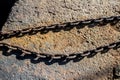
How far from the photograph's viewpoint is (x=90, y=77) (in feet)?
6.03

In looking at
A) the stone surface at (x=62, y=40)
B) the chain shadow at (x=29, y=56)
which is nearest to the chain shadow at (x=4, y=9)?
the stone surface at (x=62, y=40)

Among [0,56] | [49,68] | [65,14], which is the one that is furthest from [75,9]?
[0,56]

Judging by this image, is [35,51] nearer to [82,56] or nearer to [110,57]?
[82,56]

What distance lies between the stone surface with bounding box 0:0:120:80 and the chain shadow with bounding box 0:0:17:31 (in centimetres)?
4

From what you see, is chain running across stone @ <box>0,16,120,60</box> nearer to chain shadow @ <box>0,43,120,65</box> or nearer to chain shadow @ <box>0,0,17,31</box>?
chain shadow @ <box>0,43,120,65</box>

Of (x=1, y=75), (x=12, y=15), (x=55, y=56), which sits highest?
(x=12, y=15)

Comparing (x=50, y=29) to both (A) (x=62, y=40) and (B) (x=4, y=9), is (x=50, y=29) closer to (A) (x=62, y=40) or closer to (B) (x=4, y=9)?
(A) (x=62, y=40)

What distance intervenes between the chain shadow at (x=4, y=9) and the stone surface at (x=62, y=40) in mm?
36

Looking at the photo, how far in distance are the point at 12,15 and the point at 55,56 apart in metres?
0.37

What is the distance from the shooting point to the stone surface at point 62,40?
182 centimetres

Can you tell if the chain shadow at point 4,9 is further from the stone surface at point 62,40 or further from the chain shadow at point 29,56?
the chain shadow at point 29,56

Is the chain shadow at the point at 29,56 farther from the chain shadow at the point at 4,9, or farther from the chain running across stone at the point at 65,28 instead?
the chain shadow at the point at 4,9

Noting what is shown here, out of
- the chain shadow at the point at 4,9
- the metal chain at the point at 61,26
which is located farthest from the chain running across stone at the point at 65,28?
the chain shadow at the point at 4,9

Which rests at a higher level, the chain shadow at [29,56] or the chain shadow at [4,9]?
the chain shadow at [4,9]
